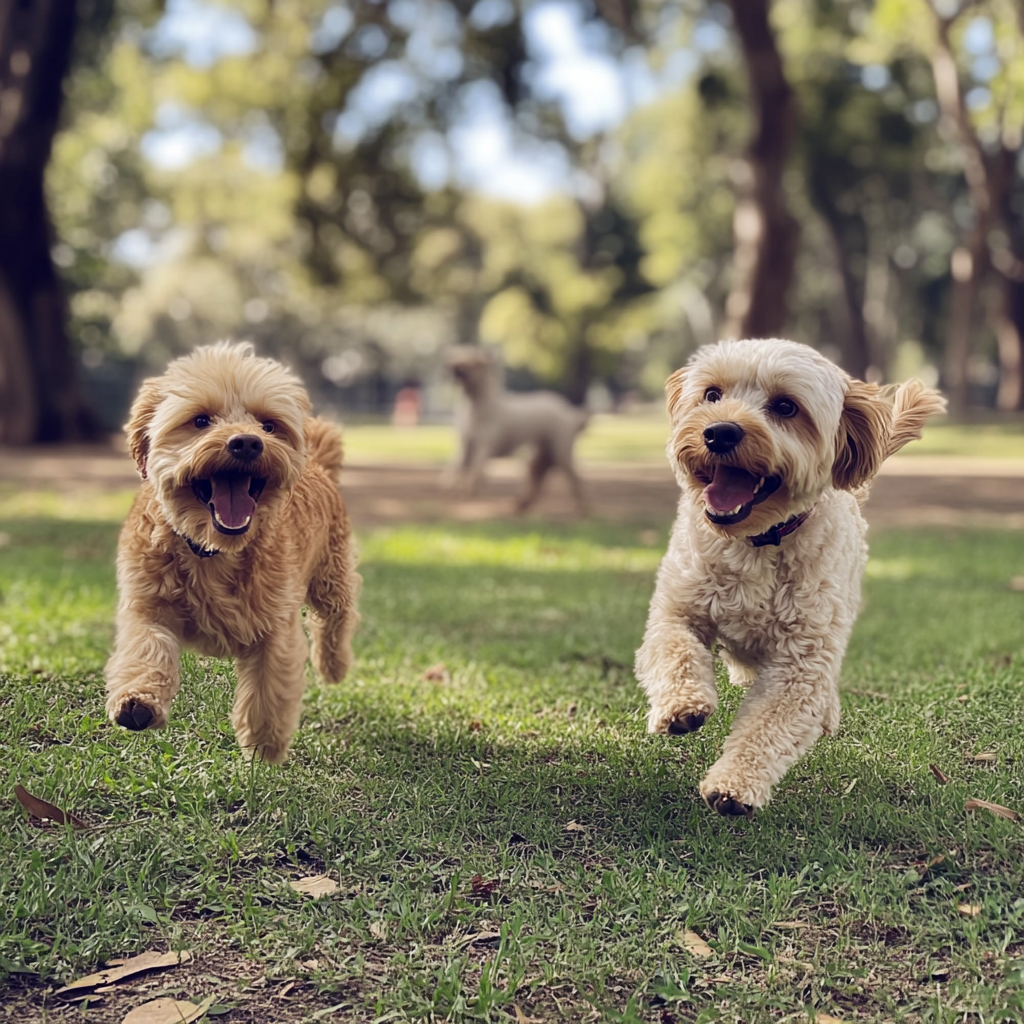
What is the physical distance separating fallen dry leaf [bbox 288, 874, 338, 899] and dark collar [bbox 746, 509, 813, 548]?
1.79 m

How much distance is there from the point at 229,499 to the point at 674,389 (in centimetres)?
165

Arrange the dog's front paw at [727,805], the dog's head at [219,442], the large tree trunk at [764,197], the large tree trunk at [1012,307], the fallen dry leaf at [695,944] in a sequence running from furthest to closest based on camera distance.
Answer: the large tree trunk at [1012,307]
the large tree trunk at [764,197]
the dog's head at [219,442]
the dog's front paw at [727,805]
the fallen dry leaf at [695,944]

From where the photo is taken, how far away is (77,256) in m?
22.9

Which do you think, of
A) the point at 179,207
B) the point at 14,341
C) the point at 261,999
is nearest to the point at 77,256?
the point at 14,341

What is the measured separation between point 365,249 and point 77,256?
19.9 ft

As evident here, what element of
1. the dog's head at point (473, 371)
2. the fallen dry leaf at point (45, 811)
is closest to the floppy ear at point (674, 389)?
the fallen dry leaf at point (45, 811)

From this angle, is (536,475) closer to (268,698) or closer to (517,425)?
(517,425)

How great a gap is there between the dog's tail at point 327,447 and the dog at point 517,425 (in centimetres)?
855

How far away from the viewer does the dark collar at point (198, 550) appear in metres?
3.79

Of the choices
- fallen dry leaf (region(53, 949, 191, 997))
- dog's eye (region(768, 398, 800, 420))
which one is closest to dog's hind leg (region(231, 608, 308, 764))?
fallen dry leaf (region(53, 949, 191, 997))

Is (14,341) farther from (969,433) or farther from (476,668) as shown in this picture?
(969,433)

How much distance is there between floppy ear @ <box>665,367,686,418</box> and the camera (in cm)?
430

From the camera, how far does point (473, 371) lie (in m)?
14.0

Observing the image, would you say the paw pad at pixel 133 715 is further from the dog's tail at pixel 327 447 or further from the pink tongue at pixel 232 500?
the dog's tail at pixel 327 447
